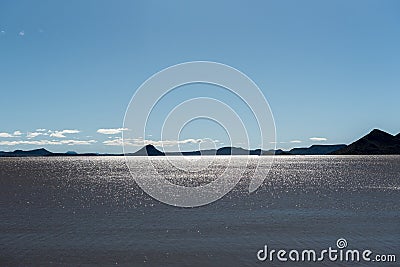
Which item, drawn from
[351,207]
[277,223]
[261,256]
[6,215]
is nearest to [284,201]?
[351,207]

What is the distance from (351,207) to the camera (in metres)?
68.2

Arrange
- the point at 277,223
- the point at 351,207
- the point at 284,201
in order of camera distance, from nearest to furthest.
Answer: the point at 277,223
the point at 351,207
the point at 284,201

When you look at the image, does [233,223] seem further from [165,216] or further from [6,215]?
[6,215]

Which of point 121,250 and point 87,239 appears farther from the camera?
point 87,239

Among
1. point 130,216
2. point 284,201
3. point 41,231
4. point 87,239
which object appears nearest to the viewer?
point 87,239

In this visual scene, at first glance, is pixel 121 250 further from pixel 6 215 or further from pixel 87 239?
pixel 6 215

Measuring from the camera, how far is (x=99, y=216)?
58.4 meters

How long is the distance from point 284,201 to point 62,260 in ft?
157

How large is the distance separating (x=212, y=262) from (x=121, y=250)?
8934 mm

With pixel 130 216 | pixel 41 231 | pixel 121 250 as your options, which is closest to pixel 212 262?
pixel 121 250

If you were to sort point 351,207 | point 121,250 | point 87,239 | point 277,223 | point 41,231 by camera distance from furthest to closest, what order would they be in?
point 351,207 → point 277,223 → point 41,231 → point 87,239 → point 121,250

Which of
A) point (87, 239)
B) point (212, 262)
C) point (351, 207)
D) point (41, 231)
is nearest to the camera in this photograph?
point (212, 262)

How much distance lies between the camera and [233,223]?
170 feet

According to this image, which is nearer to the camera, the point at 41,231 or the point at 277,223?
the point at 41,231
